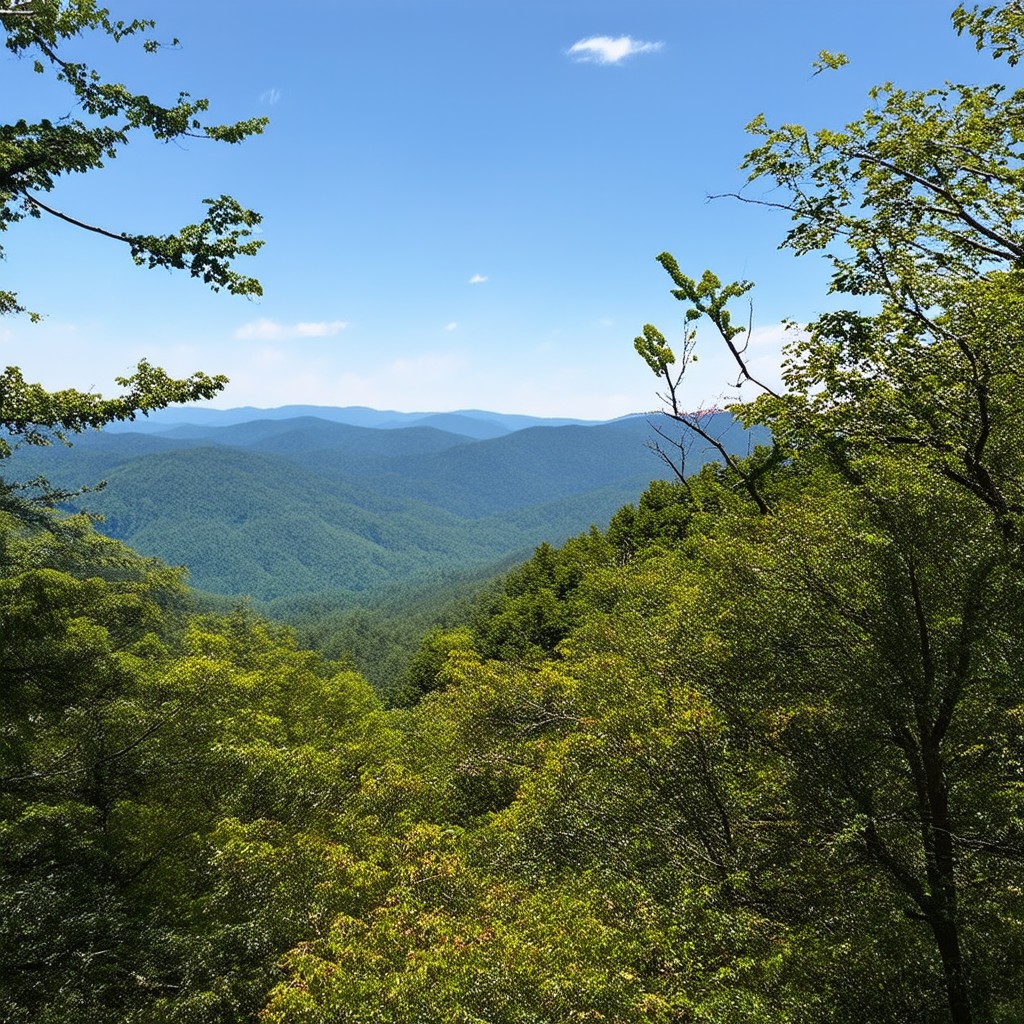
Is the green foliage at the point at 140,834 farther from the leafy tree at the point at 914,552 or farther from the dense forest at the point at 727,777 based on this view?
the leafy tree at the point at 914,552

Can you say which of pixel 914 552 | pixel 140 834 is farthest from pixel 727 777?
pixel 140 834

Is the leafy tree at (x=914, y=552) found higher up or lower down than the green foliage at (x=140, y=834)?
higher up

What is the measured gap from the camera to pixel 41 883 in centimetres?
984

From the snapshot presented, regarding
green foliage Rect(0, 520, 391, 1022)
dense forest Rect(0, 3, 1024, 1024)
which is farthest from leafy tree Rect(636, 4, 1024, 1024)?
green foliage Rect(0, 520, 391, 1022)

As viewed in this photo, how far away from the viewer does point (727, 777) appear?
11.8 m

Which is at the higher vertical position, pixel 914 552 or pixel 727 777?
pixel 914 552

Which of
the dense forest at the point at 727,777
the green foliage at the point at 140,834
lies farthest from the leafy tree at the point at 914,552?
the green foliage at the point at 140,834

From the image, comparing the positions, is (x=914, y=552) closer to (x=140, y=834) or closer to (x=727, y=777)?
(x=727, y=777)

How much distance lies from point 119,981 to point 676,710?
1100cm

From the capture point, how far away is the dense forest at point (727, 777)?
835 centimetres

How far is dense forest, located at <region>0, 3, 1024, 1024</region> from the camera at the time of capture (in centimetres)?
835

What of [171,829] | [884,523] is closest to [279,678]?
[171,829]

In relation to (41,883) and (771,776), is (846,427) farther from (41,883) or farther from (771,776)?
(41,883)

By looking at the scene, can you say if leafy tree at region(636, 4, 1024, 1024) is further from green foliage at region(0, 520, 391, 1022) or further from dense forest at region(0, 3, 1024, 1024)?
green foliage at region(0, 520, 391, 1022)
